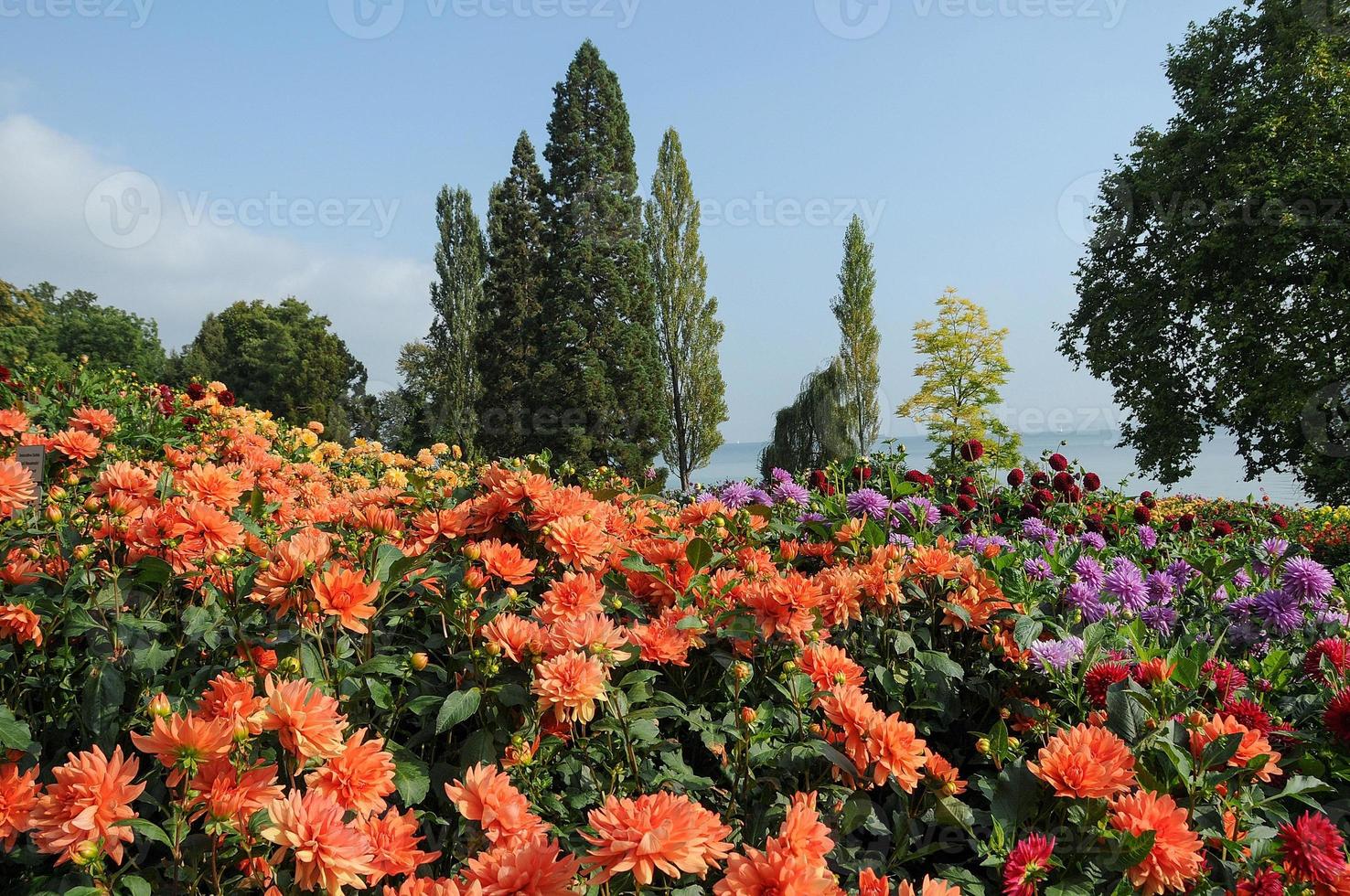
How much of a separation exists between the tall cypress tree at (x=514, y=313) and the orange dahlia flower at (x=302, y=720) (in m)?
17.7

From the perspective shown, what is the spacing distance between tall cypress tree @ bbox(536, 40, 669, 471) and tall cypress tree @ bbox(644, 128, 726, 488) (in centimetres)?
115

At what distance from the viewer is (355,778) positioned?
1132 millimetres

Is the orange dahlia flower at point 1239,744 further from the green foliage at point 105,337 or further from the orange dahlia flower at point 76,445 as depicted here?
the green foliage at point 105,337

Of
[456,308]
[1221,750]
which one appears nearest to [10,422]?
[1221,750]

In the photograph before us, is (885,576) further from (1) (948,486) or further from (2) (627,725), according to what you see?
(1) (948,486)

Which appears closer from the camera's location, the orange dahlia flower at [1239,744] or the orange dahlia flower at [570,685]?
the orange dahlia flower at [570,685]

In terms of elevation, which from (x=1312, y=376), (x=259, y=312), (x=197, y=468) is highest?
(x=259, y=312)

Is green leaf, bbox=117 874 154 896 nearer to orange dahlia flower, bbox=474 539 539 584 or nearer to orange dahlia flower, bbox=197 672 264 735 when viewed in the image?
orange dahlia flower, bbox=197 672 264 735

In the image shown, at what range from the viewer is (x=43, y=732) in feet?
5.34

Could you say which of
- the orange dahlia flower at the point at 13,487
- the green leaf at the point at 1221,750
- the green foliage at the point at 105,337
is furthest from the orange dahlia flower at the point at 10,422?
the green foliage at the point at 105,337

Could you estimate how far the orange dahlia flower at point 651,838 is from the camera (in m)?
0.98

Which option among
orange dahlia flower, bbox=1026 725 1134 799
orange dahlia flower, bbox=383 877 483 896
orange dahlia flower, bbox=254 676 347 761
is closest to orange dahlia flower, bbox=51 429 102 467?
orange dahlia flower, bbox=254 676 347 761

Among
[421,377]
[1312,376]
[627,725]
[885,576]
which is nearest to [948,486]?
[885,576]

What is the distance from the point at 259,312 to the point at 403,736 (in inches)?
1742
